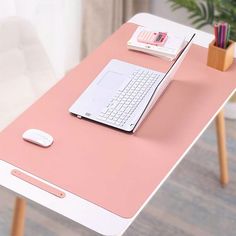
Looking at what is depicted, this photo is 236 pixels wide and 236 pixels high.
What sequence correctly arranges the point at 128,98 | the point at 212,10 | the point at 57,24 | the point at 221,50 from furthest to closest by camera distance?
the point at 57,24 → the point at 212,10 → the point at 221,50 → the point at 128,98

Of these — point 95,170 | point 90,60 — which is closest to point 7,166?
point 95,170

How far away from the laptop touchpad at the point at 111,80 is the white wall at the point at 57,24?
0.73 m

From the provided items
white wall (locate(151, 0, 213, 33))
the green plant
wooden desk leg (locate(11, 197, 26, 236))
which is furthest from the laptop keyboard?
white wall (locate(151, 0, 213, 33))

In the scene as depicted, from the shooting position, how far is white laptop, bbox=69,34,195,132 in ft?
5.24

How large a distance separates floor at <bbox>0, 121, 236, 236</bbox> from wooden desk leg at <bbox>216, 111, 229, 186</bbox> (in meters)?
0.05

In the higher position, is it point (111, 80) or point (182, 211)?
point (111, 80)

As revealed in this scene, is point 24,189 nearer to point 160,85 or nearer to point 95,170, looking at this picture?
point 95,170

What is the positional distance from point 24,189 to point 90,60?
0.61m

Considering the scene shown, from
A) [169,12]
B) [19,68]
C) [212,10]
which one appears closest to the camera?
[19,68]

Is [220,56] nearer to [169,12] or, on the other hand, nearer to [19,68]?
[19,68]

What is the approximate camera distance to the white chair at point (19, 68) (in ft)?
6.52

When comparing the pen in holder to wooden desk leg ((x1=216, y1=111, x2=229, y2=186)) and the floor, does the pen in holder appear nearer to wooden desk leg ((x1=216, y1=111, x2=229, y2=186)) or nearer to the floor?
wooden desk leg ((x1=216, y1=111, x2=229, y2=186))

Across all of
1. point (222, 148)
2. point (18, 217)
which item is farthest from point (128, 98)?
point (222, 148)

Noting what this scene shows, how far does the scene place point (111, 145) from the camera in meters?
1.53
